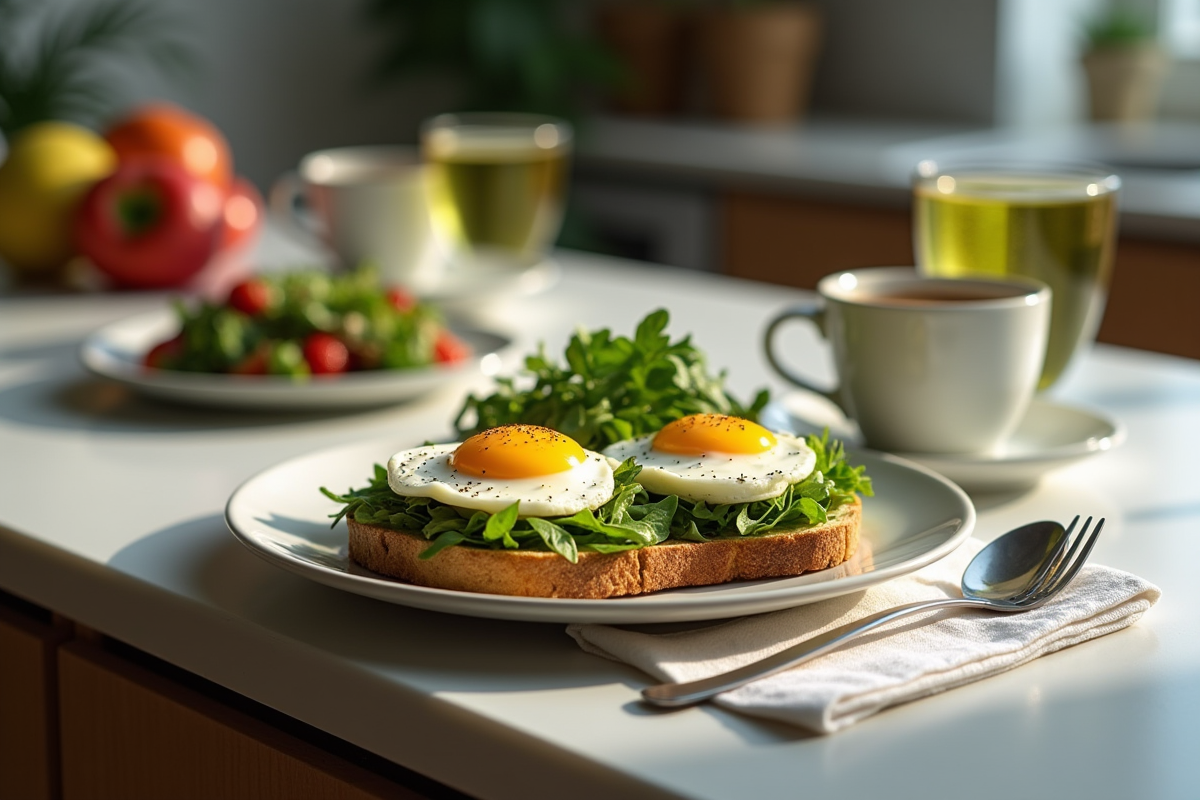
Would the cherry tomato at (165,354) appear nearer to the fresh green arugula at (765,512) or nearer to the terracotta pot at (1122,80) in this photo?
the fresh green arugula at (765,512)

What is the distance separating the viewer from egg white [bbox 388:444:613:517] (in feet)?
2.27

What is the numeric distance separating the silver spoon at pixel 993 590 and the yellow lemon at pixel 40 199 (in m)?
1.32

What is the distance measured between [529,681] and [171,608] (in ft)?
0.75

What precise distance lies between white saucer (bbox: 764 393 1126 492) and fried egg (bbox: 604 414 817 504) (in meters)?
0.20

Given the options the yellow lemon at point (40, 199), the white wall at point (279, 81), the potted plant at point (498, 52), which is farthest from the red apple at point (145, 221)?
the white wall at point (279, 81)

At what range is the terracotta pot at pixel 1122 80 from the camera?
308 centimetres

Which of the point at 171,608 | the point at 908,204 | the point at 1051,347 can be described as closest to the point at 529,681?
the point at 171,608

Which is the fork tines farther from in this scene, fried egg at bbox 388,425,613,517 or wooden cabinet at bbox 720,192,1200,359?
wooden cabinet at bbox 720,192,1200,359

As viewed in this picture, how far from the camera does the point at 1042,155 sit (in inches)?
116

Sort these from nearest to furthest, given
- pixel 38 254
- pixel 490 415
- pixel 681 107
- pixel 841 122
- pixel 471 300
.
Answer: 1. pixel 490 415
2. pixel 471 300
3. pixel 38 254
4. pixel 841 122
5. pixel 681 107

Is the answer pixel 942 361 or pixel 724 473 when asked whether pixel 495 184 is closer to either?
pixel 942 361

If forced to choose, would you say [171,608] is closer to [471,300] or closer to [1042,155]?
[471,300]

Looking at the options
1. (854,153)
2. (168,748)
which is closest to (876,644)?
(168,748)

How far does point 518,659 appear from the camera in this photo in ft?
2.21
